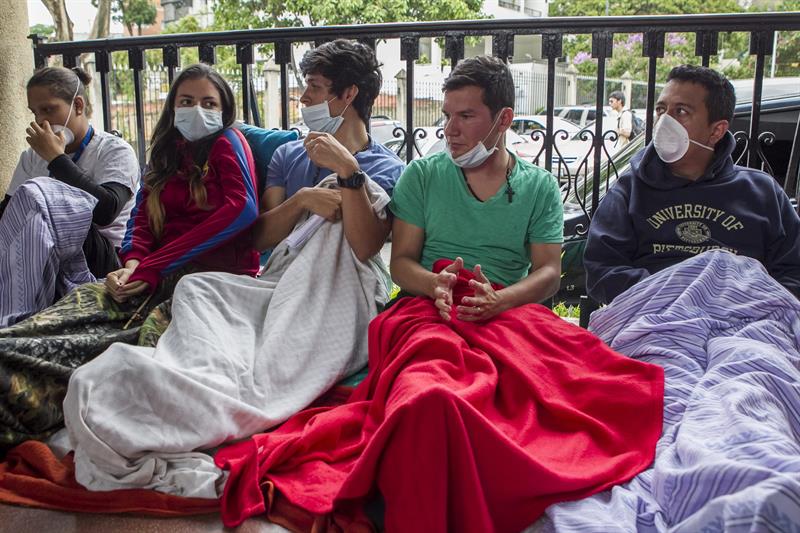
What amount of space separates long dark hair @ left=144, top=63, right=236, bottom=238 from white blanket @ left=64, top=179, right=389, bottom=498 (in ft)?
1.52

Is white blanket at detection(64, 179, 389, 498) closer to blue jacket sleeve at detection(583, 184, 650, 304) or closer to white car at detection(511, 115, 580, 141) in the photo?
blue jacket sleeve at detection(583, 184, 650, 304)

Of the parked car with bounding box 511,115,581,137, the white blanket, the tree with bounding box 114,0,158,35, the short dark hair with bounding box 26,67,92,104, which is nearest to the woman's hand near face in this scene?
the short dark hair with bounding box 26,67,92,104

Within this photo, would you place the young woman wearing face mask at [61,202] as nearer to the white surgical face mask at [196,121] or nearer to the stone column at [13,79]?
the white surgical face mask at [196,121]

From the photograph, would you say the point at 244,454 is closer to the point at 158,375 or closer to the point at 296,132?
the point at 158,375

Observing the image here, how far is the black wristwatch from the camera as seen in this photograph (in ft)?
9.94

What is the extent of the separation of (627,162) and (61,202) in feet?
9.50

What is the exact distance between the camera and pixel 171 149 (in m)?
3.41

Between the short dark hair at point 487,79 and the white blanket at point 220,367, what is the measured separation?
20.2 inches

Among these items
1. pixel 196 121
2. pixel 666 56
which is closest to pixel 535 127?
pixel 196 121

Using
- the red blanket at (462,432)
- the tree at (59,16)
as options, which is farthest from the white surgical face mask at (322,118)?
the tree at (59,16)

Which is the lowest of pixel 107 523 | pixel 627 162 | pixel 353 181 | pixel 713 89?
pixel 107 523

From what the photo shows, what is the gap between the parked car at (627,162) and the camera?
4.41 meters

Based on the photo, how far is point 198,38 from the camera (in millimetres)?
4090

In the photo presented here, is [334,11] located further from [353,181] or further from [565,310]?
[353,181]
